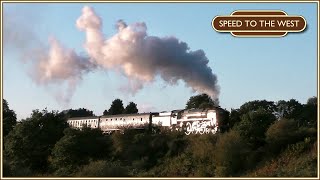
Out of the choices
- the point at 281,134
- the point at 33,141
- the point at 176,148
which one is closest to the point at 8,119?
the point at 33,141

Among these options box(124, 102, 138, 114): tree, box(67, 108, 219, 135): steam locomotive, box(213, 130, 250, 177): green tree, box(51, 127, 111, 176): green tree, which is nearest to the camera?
box(213, 130, 250, 177): green tree

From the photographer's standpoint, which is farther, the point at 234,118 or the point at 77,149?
the point at 234,118

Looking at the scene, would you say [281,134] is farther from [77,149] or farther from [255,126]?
[77,149]

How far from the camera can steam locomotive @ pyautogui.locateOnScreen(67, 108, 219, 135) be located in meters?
36.3

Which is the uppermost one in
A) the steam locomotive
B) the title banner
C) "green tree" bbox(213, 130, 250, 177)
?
the title banner

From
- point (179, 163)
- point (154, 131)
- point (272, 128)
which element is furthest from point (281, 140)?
point (154, 131)

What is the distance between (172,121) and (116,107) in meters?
24.3

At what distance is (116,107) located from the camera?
62.1 meters

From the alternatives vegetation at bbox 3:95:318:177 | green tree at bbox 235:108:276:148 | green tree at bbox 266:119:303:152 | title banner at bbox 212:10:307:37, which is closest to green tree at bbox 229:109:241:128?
vegetation at bbox 3:95:318:177

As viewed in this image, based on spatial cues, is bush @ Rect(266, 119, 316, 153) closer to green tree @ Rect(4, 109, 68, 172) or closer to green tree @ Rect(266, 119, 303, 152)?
green tree @ Rect(266, 119, 303, 152)

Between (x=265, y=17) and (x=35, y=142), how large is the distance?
2880 centimetres

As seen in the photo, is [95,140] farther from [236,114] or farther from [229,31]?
[229,31]

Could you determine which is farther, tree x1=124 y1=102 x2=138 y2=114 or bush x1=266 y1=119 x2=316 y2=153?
tree x1=124 y1=102 x2=138 y2=114

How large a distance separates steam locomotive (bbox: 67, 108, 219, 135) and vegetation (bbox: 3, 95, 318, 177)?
34.8 inches
